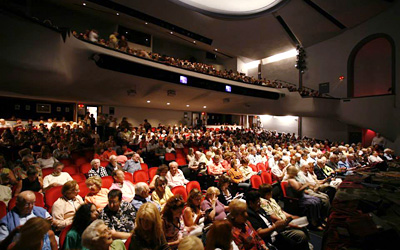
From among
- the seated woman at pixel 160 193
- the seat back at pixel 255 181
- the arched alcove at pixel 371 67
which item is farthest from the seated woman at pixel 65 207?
the arched alcove at pixel 371 67

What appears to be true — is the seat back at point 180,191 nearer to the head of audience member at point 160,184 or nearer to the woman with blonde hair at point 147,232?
the head of audience member at point 160,184

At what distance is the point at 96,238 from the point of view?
1.53 metres

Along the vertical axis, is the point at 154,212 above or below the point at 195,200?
above

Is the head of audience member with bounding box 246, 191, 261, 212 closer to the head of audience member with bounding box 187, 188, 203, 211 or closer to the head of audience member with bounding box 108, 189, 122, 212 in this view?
the head of audience member with bounding box 187, 188, 203, 211

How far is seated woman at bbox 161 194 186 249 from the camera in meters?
2.12

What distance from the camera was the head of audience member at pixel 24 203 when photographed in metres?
2.00

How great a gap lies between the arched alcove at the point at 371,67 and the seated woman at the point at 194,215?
1606cm

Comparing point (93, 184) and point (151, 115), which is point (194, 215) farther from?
point (151, 115)

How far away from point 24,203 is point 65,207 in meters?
0.45

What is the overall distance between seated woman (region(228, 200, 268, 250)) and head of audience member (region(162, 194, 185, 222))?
21.3 inches

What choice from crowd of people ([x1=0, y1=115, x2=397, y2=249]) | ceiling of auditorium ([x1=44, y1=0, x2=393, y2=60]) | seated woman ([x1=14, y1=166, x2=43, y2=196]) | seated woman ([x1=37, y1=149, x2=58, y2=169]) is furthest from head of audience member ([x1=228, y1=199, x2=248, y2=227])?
ceiling of auditorium ([x1=44, y1=0, x2=393, y2=60])

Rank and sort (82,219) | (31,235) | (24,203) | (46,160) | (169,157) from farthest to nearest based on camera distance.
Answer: (169,157), (46,160), (24,203), (82,219), (31,235)

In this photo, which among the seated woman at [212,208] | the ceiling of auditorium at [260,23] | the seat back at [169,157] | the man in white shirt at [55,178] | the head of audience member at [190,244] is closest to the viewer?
the head of audience member at [190,244]

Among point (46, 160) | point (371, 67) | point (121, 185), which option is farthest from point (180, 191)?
point (371, 67)
